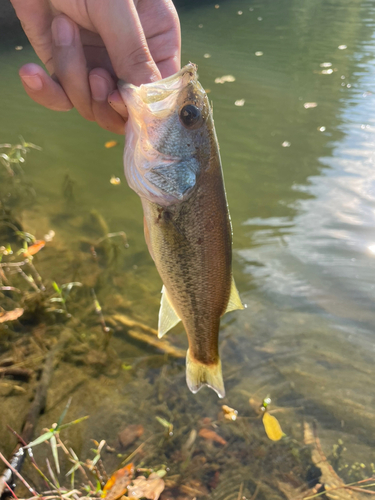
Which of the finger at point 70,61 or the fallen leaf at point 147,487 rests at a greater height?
the finger at point 70,61

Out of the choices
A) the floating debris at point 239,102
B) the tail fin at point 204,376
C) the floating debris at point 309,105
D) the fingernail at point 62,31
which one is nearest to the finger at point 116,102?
the fingernail at point 62,31

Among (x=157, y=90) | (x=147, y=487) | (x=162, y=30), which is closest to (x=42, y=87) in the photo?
(x=157, y=90)

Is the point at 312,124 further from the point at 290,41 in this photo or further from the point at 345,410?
the point at 290,41

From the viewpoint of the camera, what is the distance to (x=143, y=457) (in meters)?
2.52

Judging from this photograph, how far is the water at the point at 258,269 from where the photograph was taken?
2758mm

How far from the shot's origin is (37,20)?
1899 mm

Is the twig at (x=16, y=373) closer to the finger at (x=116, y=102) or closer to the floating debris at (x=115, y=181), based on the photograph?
the finger at (x=116, y=102)

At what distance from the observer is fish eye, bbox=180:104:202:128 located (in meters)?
1.63

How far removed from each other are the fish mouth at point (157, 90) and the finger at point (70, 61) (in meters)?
0.30

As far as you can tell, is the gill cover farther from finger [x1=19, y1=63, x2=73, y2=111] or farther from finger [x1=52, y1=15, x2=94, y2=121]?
finger [x1=19, y1=63, x2=73, y2=111]

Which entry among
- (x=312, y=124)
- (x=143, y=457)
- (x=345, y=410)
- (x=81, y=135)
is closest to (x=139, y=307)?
(x=143, y=457)

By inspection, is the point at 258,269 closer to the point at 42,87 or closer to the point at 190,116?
the point at 190,116

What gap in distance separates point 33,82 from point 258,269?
3.03 meters

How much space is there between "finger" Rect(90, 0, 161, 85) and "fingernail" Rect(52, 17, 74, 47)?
4.9 inches
